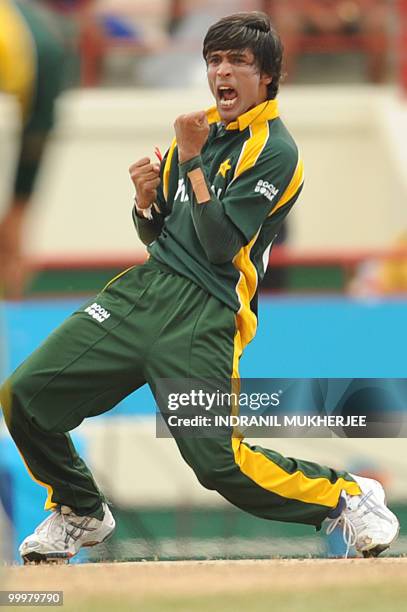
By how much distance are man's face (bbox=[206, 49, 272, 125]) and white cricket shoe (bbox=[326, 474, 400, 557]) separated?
121 centimetres

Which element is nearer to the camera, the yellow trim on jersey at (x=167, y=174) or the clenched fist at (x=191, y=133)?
the clenched fist at (x=191, y=133)

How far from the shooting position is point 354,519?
187 inches

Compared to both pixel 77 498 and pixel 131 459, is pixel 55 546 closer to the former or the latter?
pixel 77 498

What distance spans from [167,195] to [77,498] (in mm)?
968

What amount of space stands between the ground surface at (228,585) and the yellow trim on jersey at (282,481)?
0.69 feet

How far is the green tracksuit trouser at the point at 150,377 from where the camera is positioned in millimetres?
4574

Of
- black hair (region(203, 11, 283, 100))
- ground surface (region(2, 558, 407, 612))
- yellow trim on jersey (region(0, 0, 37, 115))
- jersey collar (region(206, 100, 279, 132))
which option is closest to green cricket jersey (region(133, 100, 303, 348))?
jersey collar (region(206, 100, 279, 132))

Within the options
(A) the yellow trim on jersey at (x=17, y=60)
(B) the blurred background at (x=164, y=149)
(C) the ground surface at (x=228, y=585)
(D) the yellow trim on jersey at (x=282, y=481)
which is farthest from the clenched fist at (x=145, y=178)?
(B) the blurred background at (x=164, y=149)

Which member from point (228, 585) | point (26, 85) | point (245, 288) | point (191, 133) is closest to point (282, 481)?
point (228, 585)

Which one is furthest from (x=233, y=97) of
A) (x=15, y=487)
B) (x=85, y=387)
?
(x=15, y=487)

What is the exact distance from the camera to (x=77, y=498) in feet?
15.7

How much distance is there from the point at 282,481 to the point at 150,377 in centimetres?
50

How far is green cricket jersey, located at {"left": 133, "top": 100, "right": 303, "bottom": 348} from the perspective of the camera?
450 cm

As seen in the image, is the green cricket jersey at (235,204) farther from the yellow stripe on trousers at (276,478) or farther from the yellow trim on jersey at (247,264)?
the yellow stripe on trousers at (276,478)
